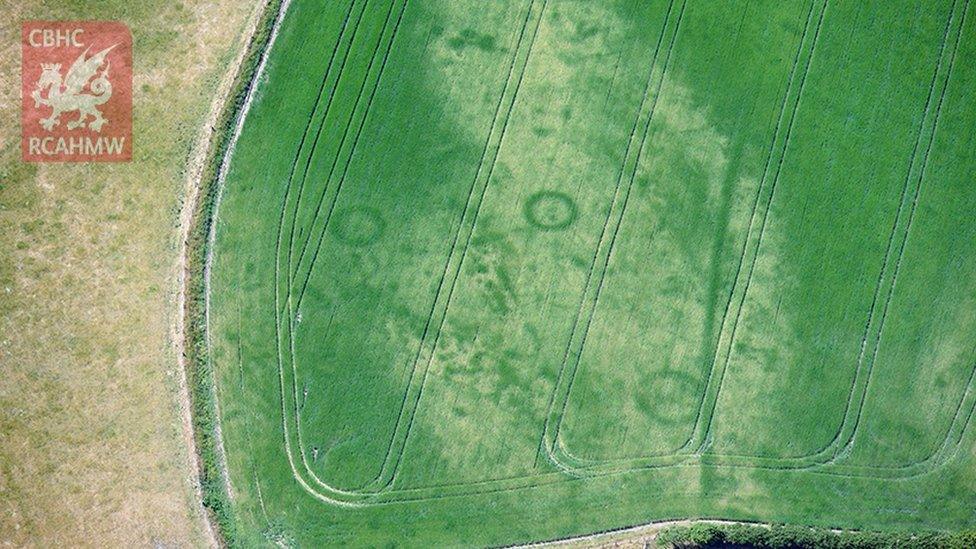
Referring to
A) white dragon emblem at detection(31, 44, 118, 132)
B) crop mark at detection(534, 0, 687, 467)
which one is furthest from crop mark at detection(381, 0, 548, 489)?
white dragon emblem at detection(31, 44, 118, 132)

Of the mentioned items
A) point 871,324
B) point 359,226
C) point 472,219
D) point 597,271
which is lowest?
point 359,226

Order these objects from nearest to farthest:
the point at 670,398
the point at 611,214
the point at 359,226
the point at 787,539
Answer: the point at 787,539 → the point at 670,398 → the point at 359,226 → the point at 611,214

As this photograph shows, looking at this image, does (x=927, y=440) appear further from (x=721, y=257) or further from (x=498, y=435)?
(x=498, y=435)

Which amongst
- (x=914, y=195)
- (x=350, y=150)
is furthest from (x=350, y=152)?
(x=914, y=195)

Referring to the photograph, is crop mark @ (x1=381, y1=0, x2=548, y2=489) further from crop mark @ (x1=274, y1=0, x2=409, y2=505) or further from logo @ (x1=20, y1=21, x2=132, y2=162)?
logo @ (x1=20, y1=21, x2=132, y2=162)

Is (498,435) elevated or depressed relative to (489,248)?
depressed

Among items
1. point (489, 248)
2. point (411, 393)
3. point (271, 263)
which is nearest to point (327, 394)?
point (411, 393)

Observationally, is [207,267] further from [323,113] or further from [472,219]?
[472,219]

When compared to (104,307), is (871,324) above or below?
above
